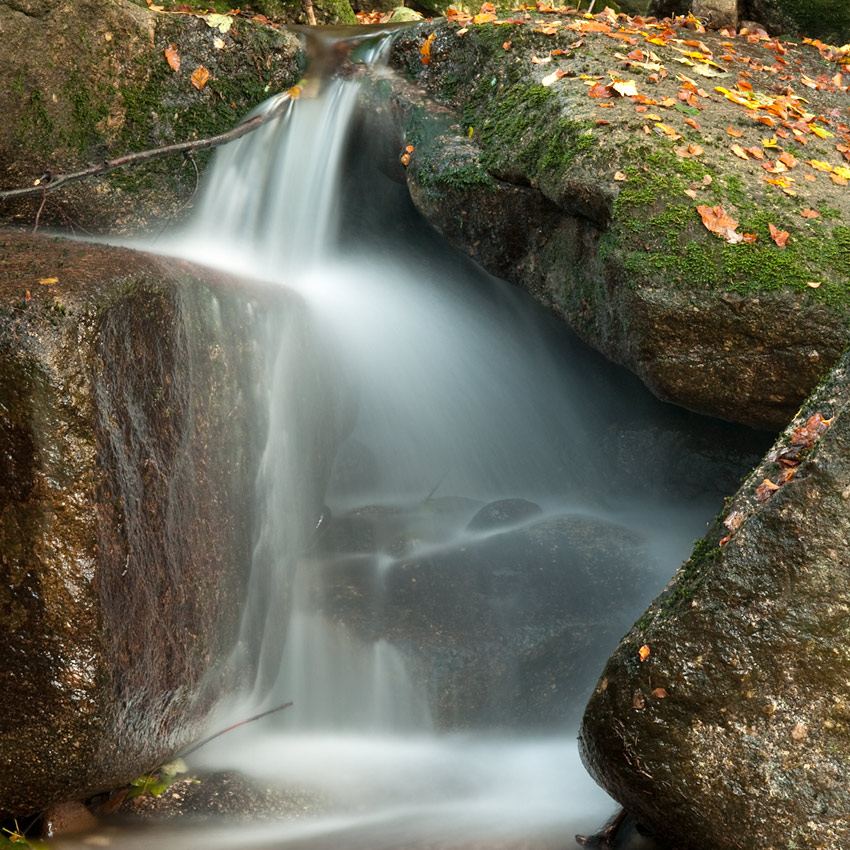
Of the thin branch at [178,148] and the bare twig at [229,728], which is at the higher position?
the thin branch at [178,148]

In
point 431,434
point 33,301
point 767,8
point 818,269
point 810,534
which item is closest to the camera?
point 810,534

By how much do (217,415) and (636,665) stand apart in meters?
2.16

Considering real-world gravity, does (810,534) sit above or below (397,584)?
Answer: above

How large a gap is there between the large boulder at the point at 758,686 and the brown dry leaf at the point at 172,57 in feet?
17.6

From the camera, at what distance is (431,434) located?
21.6 feet

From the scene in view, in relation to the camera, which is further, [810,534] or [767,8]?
[767,8]

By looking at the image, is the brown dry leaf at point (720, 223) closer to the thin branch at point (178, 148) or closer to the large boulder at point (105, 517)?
the large boulder at point (105, 517)

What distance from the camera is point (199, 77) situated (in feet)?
21.0

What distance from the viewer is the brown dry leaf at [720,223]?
4406 mm

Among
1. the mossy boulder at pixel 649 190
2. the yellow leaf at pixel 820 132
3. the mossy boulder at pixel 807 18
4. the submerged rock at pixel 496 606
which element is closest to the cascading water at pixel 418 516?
the submerged rock at pixel 496 606

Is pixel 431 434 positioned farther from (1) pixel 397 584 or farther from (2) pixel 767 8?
(2) pixel 767 8

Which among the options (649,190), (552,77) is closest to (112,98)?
(552,77)

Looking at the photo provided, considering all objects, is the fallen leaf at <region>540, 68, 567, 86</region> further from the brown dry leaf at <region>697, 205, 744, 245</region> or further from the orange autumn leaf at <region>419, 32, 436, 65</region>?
the brown dry leaf at <region>697, 205, 744, 245</region>

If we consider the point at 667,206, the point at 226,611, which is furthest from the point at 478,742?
the point at 667,206
